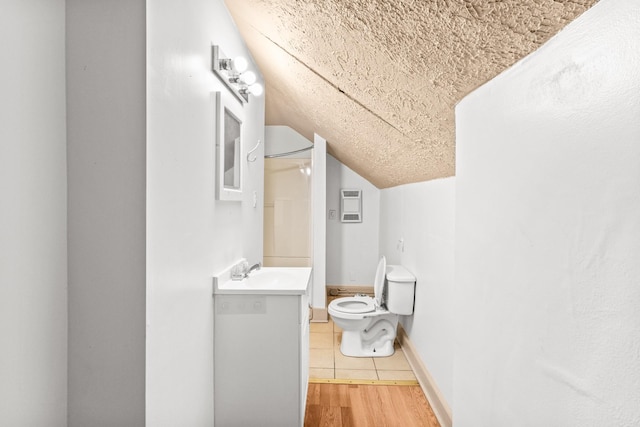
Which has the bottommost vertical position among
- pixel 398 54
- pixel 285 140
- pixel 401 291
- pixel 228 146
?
pixel 401 291

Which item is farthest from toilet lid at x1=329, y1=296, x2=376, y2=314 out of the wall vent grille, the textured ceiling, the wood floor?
the wall vent grille

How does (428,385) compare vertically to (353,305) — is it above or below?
below

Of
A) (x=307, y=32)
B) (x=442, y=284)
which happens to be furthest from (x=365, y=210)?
(x=307, y=32)

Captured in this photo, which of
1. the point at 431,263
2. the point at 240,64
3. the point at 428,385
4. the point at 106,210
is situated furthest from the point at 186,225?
the point at 428,385

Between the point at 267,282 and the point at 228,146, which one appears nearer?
the point at 228,146

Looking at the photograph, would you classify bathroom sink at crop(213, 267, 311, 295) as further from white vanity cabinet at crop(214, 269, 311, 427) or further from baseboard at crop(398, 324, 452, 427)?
baseboard at crop(398, 324, 452, 427)

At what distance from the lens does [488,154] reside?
1.00m

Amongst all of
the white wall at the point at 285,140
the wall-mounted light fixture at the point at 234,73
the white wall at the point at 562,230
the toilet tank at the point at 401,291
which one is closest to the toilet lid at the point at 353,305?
the toilet tank at the point at 401,291

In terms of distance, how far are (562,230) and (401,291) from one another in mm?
2361

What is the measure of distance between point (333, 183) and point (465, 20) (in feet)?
13.3

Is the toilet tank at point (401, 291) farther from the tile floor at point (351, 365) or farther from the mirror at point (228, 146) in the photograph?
the mirror at point (228, 146)

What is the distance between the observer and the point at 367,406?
2.42 metres

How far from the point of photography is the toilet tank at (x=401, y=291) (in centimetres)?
294

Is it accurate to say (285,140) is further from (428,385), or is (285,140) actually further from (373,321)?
(428,385)
